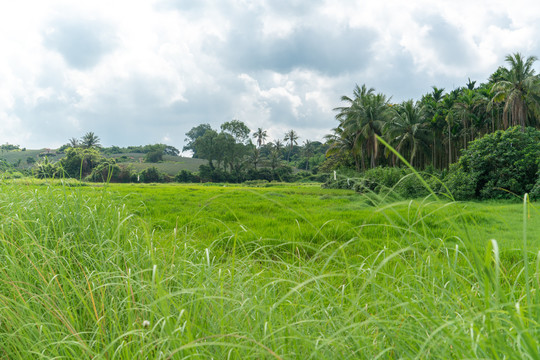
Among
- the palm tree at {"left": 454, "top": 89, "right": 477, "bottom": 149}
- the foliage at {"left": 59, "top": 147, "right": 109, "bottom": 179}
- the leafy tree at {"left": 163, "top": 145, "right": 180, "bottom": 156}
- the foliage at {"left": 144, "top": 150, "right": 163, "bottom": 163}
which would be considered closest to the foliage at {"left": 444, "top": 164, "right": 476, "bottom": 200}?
the foliage at {"left": 59, "top": 147, "right": 109, "bottom": 179}

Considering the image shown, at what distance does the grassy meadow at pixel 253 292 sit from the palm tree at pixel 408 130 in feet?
98.5

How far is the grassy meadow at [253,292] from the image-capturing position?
3.69 feet

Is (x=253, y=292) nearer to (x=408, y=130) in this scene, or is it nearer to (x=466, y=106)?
(x=408, y=130)

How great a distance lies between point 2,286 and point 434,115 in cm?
3867

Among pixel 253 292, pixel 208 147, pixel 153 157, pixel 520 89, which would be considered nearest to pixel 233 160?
pixel 208 147

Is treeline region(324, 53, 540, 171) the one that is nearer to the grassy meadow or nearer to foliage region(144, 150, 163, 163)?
the grassy meadow

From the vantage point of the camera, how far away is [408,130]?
1296 inches

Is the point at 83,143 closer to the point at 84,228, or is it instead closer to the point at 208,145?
the point at 208,145

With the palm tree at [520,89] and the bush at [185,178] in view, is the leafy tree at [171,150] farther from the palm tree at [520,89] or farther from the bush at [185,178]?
the palm tree at [520,89]

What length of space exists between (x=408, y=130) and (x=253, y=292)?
1345 inches

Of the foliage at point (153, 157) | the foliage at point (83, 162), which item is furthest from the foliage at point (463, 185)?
the foliage at point (153, 157)

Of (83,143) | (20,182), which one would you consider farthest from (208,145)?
(20,182)

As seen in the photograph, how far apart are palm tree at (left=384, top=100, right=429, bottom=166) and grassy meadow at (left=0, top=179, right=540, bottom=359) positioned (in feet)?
98.5

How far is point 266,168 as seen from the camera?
56781mm
